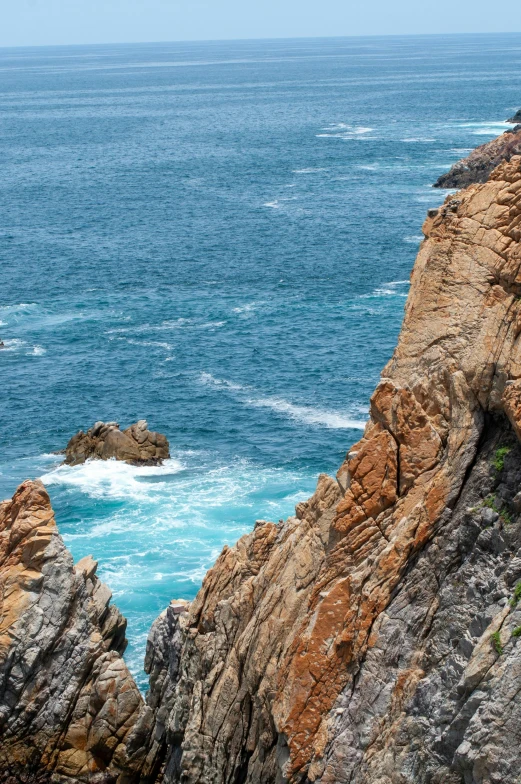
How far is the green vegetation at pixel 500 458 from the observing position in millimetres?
26391

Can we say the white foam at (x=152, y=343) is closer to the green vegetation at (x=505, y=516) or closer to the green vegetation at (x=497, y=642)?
the green vegetation at (x=505, y=516)

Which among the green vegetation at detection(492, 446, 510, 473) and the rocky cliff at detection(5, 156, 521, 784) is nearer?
the rocky cliff at detection(5, 156, 521, 784)

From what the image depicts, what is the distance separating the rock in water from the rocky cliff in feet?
130

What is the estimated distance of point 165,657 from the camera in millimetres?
40625

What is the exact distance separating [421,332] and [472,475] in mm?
4779

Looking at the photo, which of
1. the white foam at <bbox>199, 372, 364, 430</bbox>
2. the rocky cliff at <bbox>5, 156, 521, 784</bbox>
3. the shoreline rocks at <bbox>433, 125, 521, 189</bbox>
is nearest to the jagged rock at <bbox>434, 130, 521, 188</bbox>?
the shoreline rocks at <bbox>433, 125, 521, 189</bbox>

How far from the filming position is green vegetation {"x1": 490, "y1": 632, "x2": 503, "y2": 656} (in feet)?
74.5

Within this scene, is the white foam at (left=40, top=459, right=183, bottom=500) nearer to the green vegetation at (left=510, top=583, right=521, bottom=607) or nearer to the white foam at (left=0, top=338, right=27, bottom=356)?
the white foam at (left=0, top=338, right=27, bottom=356)

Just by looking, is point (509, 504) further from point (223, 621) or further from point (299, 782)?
point (223, 621)

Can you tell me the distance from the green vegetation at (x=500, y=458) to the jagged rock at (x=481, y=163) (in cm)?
13562

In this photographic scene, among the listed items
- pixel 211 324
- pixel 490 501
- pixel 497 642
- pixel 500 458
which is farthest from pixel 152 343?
pixel 497 642

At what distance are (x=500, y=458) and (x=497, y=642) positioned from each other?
5.33 meters

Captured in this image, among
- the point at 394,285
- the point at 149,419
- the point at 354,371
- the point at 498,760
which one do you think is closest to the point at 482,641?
the point at 498,760

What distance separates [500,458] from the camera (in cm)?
2653
